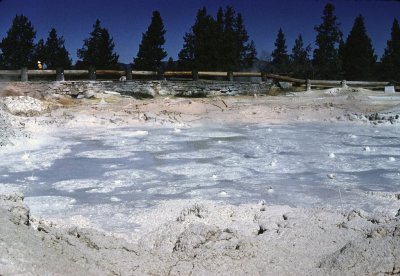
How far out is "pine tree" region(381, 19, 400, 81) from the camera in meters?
36.6

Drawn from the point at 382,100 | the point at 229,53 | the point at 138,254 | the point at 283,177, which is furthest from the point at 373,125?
the point at 229,53

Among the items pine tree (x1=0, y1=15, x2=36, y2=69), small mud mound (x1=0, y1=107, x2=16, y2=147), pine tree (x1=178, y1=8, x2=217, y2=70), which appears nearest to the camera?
small mud mound (x1=0, y1=107, x2=16, y2=147)

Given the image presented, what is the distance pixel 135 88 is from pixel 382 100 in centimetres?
985

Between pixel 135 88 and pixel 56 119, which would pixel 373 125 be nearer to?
pixel 56 119

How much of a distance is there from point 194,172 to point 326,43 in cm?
3676

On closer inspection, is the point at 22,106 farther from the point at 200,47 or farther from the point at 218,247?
the point at 200,47

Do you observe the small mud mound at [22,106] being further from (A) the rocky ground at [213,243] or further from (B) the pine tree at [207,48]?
(B) the pine tree at [207,48]

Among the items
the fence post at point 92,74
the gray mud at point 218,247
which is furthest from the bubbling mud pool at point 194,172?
the fence post at point 92,74

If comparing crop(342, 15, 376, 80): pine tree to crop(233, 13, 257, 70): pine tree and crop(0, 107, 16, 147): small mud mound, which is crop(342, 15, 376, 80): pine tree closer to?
crop(233, 13, 257, 70): pine tree

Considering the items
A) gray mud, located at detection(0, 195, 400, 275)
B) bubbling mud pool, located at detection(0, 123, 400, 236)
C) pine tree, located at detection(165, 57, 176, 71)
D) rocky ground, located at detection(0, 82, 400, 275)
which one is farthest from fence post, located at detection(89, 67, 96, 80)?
pine tree, located at detection(165, 57, 176, 71)

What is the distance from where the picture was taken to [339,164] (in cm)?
662

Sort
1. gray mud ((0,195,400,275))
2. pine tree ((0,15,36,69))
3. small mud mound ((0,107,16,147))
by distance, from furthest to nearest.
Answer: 1. pine tree ((0,15,36,69))
2. small mud mound ((0,107,16,147))
3. gray mud ((0,195,400,275))

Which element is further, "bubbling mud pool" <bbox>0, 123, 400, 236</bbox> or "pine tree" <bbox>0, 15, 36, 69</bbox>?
"pine tree" <bbox>0, 15, 36, 69</bbox>

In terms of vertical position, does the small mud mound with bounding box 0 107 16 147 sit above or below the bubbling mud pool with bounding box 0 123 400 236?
above
